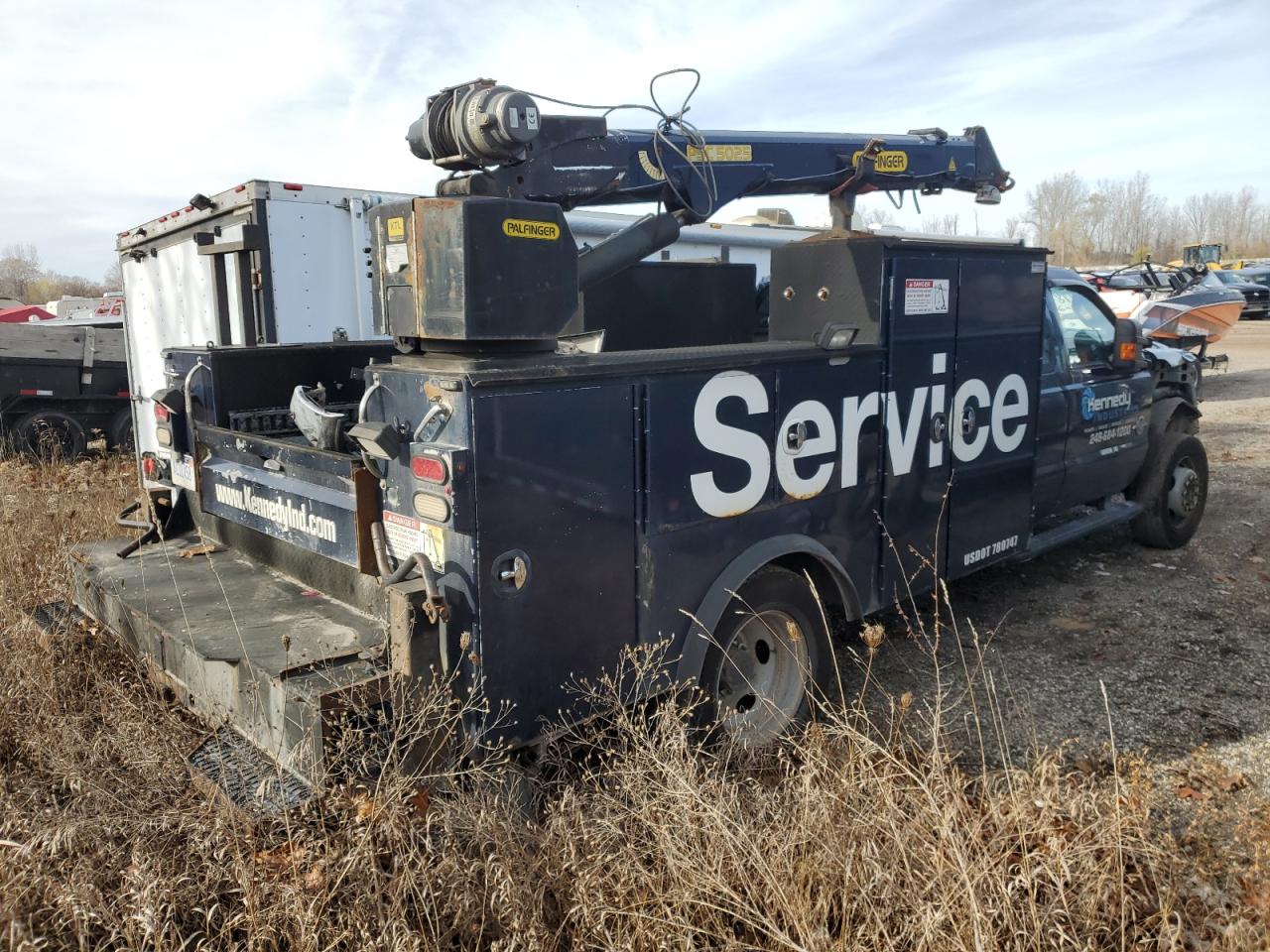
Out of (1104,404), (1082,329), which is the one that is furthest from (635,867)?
(1082,329)

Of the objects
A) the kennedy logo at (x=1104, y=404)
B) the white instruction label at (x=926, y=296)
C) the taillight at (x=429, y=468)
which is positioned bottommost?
the kennedy logo at (x=1104, y=404)

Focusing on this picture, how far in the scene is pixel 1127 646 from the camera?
528 cm

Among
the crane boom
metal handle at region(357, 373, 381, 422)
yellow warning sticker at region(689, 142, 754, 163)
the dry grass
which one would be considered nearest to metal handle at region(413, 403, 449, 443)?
metal handle at region(357, 373, 381, 422)

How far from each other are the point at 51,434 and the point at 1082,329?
10.7 m

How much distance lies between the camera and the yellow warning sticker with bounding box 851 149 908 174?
524 cm

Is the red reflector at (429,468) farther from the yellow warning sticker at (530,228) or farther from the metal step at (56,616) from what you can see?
the metal step at (56,616)

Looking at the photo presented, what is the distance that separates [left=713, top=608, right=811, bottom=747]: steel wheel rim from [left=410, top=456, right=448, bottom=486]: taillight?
1440 millimetres

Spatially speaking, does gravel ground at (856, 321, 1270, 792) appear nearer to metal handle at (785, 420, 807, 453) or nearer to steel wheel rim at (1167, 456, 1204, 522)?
steel wheel rim at (1167, 456, 1204, 522)

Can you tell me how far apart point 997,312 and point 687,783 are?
3452mm

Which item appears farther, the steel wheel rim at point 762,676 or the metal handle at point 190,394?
the metal handle at point 190,394

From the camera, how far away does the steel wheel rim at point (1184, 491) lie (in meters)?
7.00

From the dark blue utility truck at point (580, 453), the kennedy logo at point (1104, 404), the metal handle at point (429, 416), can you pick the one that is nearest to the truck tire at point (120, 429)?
the dark blue utility truck at point (580, 453)

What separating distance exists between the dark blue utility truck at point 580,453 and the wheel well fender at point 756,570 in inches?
0.7

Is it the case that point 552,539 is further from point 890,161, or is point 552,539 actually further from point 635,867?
point 890,161
